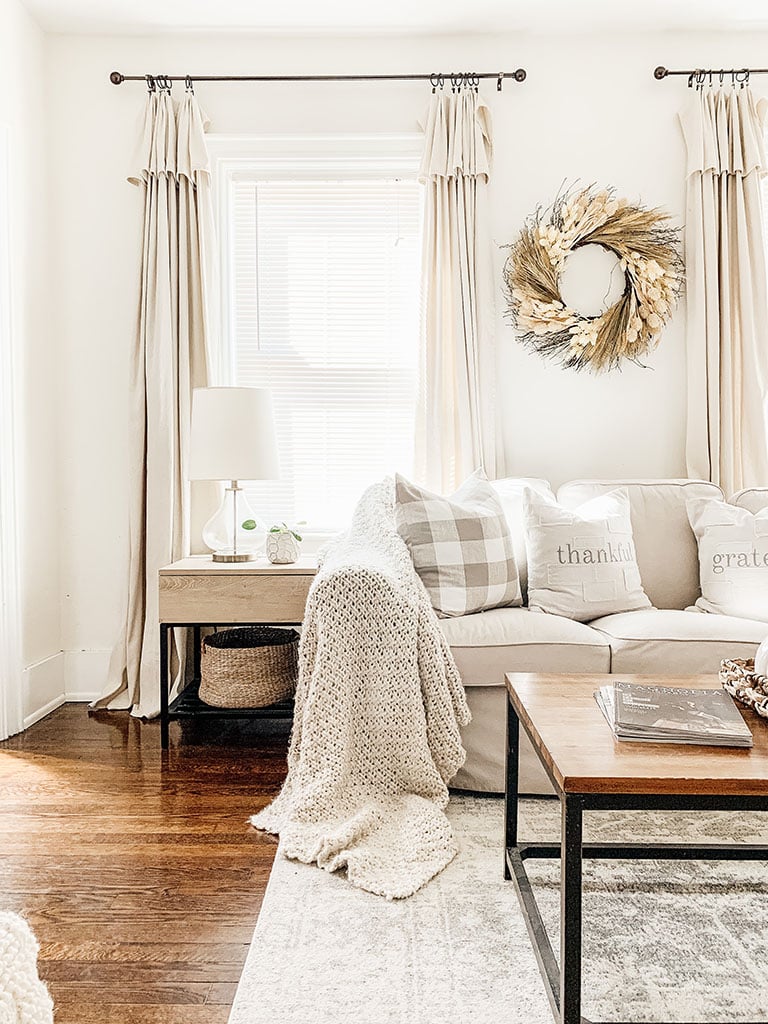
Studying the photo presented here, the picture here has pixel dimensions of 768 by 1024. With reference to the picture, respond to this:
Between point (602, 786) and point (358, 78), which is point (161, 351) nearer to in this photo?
point (358, 78)

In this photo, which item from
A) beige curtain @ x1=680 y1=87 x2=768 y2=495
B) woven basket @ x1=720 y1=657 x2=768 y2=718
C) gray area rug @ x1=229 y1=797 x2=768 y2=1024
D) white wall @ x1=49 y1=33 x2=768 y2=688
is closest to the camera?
gray area rug @ x1=229 y1=797 x2=768 y2=1024

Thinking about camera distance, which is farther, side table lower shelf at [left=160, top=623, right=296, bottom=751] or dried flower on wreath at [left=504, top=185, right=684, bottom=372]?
dried flower on wreath at [left=504, top=185, right=684, bottom=372]

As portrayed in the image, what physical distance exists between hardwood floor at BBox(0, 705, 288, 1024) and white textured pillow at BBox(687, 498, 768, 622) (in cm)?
154

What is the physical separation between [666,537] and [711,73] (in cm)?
192

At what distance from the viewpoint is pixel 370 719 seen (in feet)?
7.79

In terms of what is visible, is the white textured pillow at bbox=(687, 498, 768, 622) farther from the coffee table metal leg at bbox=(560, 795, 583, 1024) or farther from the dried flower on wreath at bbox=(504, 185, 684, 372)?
the coffee table metal leg at bbox=(560, 795, 583, 1024)

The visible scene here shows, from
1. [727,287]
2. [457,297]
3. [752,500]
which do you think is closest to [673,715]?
[752,500]

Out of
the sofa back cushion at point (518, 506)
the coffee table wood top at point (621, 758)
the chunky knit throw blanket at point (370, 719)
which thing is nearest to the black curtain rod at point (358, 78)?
the sofa back cushion at point (518, 506)

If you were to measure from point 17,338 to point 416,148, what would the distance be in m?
1.76

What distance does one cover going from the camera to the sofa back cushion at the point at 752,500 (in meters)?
3.20

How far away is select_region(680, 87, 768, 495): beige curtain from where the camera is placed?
3543mm

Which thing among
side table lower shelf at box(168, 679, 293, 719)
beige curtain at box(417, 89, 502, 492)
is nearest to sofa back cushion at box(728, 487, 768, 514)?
beige curtain at box(417, 89, 502, 492)

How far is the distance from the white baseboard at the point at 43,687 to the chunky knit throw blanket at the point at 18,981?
2671mm

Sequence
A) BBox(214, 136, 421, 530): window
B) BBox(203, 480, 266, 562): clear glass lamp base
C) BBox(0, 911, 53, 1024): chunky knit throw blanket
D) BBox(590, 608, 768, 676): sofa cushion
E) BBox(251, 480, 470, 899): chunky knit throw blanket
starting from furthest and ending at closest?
BBox(214, 136, 421, 530): window
BBox(203, 480, 266, 562): clear glass lamp base
BBox(590, 608, 768, 676): sofa cushion
BBox(251, 480, 470, 899): chunky knit throw blanket
BBox(0, 911, 53, 1024): chunky knit throw blanket
